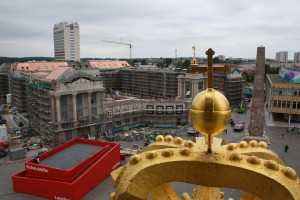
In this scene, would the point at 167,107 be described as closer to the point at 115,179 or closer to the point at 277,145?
the point at 277,145

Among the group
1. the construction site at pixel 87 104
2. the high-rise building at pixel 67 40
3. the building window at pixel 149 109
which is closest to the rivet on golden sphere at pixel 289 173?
the construction site at pixel 87 104

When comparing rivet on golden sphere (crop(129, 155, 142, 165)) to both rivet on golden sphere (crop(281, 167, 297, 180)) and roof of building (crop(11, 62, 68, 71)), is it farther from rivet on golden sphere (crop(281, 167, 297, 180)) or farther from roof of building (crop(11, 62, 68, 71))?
roof of building (crop(11, 62, 68, 71))

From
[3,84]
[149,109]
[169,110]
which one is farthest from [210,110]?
[3,84]

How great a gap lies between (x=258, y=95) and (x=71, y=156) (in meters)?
26.0

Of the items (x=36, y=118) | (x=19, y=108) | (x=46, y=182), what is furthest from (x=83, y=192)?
(x=19, y=108)

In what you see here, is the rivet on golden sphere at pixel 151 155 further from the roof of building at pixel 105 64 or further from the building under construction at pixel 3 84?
the roof of building at pixel 105 64

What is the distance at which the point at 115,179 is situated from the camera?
910 cm

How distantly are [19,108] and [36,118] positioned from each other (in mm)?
21336

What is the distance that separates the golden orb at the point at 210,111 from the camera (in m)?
7.55

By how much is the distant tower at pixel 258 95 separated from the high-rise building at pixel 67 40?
502 feet

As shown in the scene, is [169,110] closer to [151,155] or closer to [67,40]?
[151,155]

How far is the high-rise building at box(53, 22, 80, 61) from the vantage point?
178625mm

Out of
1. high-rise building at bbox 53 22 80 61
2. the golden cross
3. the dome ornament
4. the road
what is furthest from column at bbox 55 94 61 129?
high-rise building at bbox 53 22 80 61

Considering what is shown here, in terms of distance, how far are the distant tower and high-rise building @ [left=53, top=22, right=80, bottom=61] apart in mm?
153097
